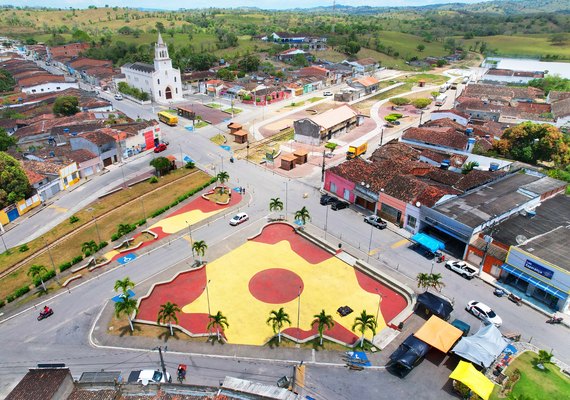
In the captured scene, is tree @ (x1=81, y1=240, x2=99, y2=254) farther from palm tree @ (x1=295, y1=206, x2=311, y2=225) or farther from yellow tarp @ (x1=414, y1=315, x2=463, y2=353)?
yellow tarp @ (x1=414, y1=315, x2=463, y2=353)

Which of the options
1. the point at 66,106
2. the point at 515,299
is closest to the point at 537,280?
the point at 515,299

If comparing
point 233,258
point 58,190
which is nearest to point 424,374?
point 233,258

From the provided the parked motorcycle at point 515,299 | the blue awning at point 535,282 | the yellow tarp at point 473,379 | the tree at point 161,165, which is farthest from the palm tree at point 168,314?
the tree at point 161,165

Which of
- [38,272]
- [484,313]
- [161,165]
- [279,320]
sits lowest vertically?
[484,313]

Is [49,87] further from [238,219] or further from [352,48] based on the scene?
[352,48]

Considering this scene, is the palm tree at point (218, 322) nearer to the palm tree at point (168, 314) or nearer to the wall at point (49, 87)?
the palm tree at point (168, 314)

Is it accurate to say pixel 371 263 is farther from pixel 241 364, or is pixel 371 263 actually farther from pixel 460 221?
pixel 241 364
